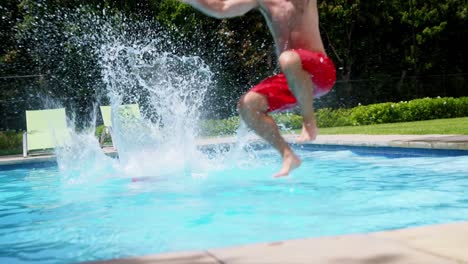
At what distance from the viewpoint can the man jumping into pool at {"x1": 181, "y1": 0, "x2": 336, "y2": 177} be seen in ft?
12.8

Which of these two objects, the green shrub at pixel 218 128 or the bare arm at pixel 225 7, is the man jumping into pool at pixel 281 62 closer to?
the bare arm at pixel 225 7

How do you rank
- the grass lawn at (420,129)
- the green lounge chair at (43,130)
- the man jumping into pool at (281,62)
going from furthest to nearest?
the green lounge chair at (43,130) → the grass lawn at (420,129) → the man jumping into pool at (281,62)

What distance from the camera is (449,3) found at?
907 inches

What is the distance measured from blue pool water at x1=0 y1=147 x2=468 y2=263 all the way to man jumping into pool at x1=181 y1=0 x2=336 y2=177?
686mm

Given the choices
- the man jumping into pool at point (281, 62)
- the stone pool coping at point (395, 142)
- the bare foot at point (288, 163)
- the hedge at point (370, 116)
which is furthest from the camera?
the hedge at point (370, 116)

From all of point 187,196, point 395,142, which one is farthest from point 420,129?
point 187,196

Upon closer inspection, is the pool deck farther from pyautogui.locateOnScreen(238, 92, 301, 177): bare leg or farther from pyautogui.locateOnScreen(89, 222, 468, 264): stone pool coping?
pyautogui.locateOnScreen(238, 92, 301, 177): bare leg

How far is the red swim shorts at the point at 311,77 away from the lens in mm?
3891

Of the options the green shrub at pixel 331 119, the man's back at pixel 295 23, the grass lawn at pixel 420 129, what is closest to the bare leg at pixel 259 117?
the man's back at pixel 295 23

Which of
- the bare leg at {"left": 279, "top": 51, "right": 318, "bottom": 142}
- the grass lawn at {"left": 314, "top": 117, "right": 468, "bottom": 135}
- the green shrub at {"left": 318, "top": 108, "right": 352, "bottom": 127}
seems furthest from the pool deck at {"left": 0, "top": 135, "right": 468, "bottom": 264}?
the green shrub at {"left": 318, "top": 108, "right": 352, "bottom": 127}

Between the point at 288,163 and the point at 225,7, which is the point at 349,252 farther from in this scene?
the point at 225,7

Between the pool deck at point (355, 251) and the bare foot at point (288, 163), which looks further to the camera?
the bare foot at point (288, 163)

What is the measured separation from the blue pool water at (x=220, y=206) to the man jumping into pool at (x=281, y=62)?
686 mm

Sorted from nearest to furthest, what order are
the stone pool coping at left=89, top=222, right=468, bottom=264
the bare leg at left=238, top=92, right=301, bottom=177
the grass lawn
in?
the stone pool coping at left=89, top=222, right=468, bottom=264
the bare leg at left=238, top=92, right=301, bottom=177
the grass lawn
